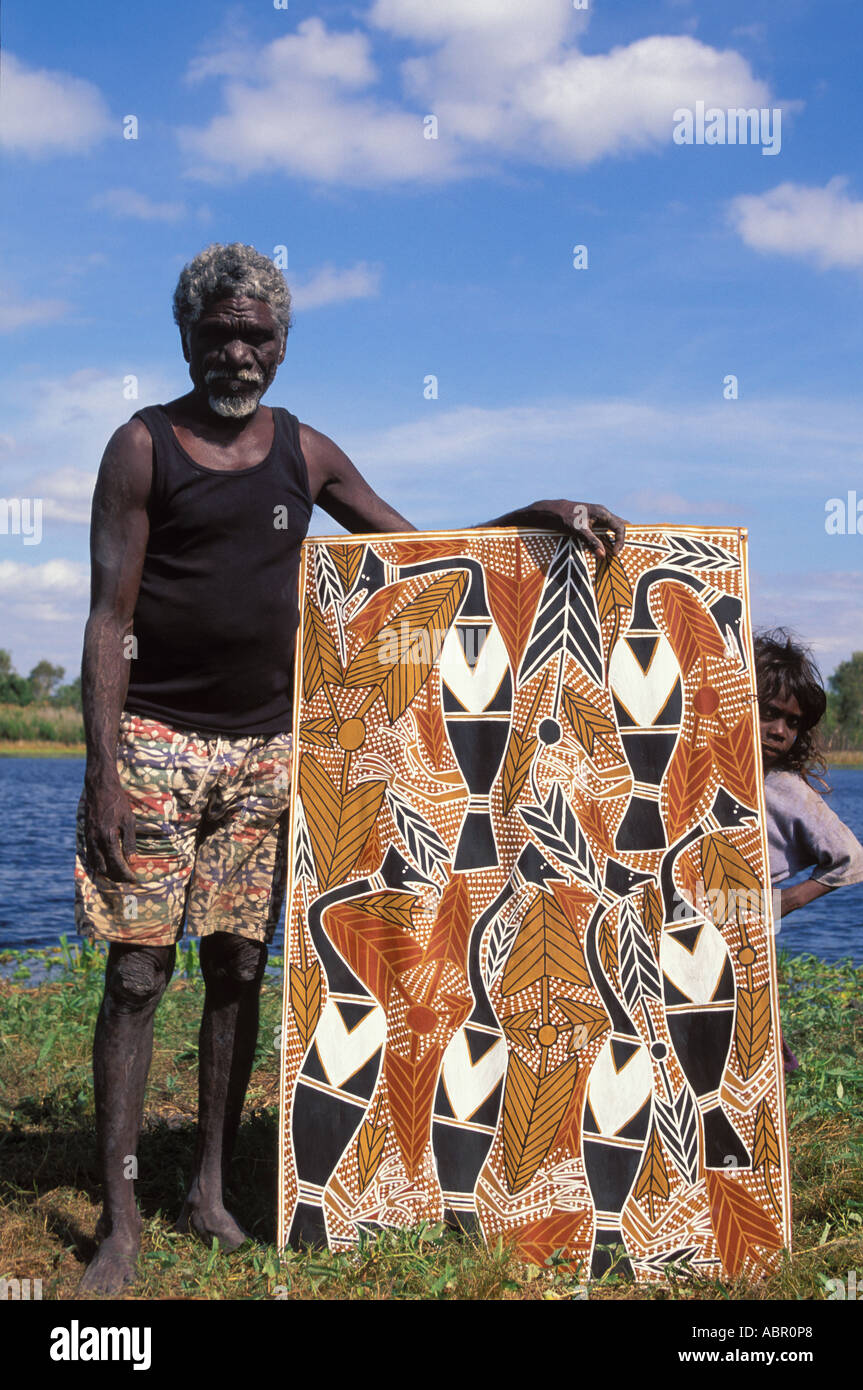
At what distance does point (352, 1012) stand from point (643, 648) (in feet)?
4.07

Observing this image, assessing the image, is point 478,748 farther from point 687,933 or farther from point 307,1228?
point 307,1228

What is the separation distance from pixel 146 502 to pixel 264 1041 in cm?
273

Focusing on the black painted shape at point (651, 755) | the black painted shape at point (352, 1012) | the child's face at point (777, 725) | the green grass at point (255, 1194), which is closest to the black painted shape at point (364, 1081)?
the black painted shape at point (352, 1012)

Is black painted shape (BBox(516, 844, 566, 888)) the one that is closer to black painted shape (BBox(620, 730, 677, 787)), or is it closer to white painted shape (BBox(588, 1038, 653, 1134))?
black painted shape (BBox(620, 730, 677, 787))

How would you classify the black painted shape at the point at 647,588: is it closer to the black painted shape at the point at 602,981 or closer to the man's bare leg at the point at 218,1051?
the black painted shape at the point at 602,981

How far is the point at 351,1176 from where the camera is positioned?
3053mm

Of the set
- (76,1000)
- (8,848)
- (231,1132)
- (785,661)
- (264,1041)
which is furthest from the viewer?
(8,848)

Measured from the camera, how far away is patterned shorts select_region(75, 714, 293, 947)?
302 centimetres

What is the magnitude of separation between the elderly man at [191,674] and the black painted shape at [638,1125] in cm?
108

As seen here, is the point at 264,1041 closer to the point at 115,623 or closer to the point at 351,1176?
the point at 351,1176

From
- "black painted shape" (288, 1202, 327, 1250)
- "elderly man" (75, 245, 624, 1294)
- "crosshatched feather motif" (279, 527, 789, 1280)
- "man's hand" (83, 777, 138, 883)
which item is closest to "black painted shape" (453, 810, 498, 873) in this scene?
"crosshatched feather motif" (279, 527, 789, 1280)

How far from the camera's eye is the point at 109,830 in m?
2.92

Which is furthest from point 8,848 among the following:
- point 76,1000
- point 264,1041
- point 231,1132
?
point 231,1132

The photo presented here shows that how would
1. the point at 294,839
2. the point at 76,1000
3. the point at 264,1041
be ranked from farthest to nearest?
the point at 76,1000, the point at 264,1041, the point at 294,839
